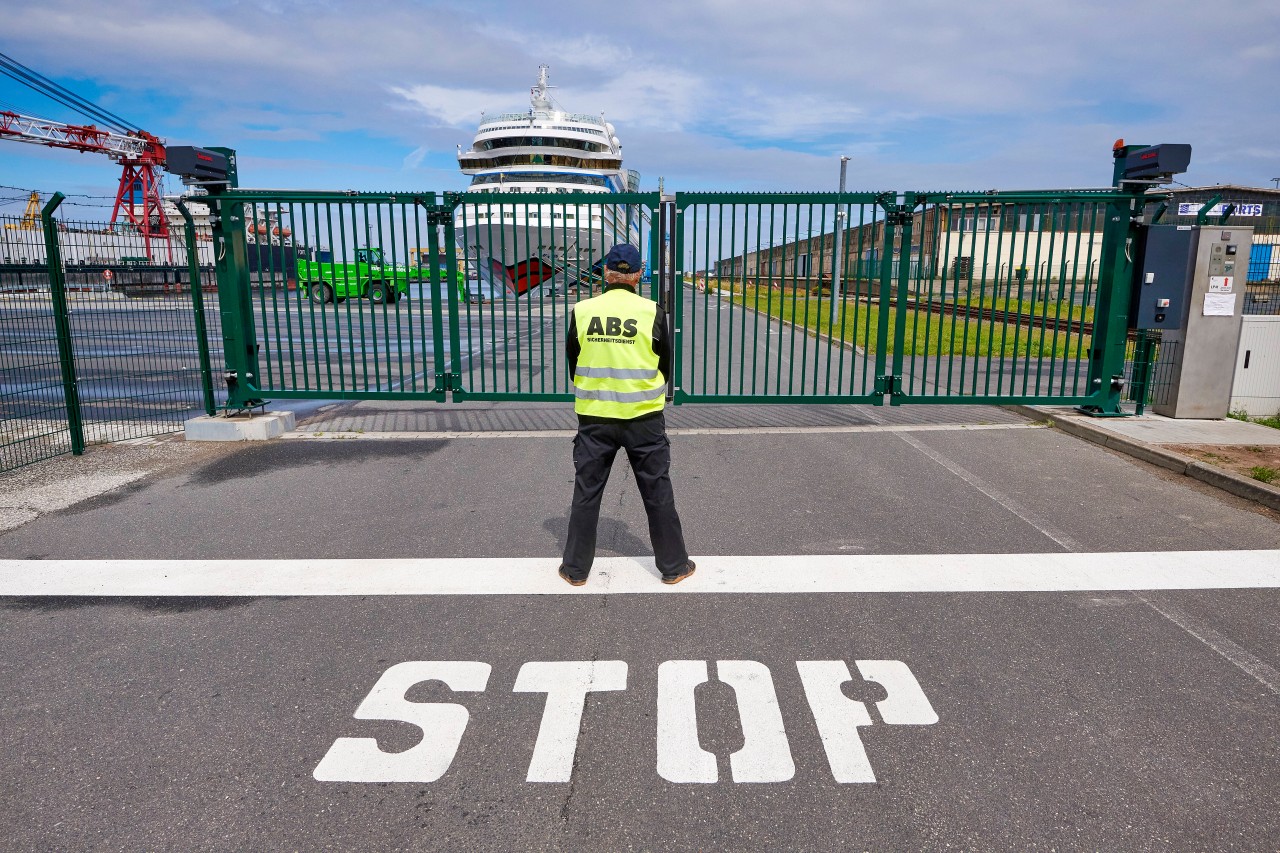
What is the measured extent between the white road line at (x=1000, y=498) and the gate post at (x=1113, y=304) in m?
2.32

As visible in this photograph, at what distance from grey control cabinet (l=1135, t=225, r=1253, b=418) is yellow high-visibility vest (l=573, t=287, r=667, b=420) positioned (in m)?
6.79

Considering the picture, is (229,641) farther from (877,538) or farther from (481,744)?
(877,538)

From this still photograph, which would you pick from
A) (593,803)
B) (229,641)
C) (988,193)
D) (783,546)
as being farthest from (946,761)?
(988,193)

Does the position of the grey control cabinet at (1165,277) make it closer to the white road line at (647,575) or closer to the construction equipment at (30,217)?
the white road line at (647,575)

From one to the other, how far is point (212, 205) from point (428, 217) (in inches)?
88.7

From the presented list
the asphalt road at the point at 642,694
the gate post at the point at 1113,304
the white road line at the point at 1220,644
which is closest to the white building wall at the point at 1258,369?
the gate post at the point at 1113,304

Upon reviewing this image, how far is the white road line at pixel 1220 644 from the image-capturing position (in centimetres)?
362

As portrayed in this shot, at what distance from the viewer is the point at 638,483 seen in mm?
4570

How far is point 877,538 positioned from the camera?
5469mm

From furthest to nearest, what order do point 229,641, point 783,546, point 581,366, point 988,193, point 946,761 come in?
point 988,193 → point 783,546 → point 581,366 → point 229,641 → point 946,761

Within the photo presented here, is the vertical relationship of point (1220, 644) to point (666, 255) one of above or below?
below

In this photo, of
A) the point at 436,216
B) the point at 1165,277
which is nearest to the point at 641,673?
the point at 436,216

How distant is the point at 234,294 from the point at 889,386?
7.08 metres

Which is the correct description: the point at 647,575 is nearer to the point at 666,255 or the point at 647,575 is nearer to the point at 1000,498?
the point at 1000,498
